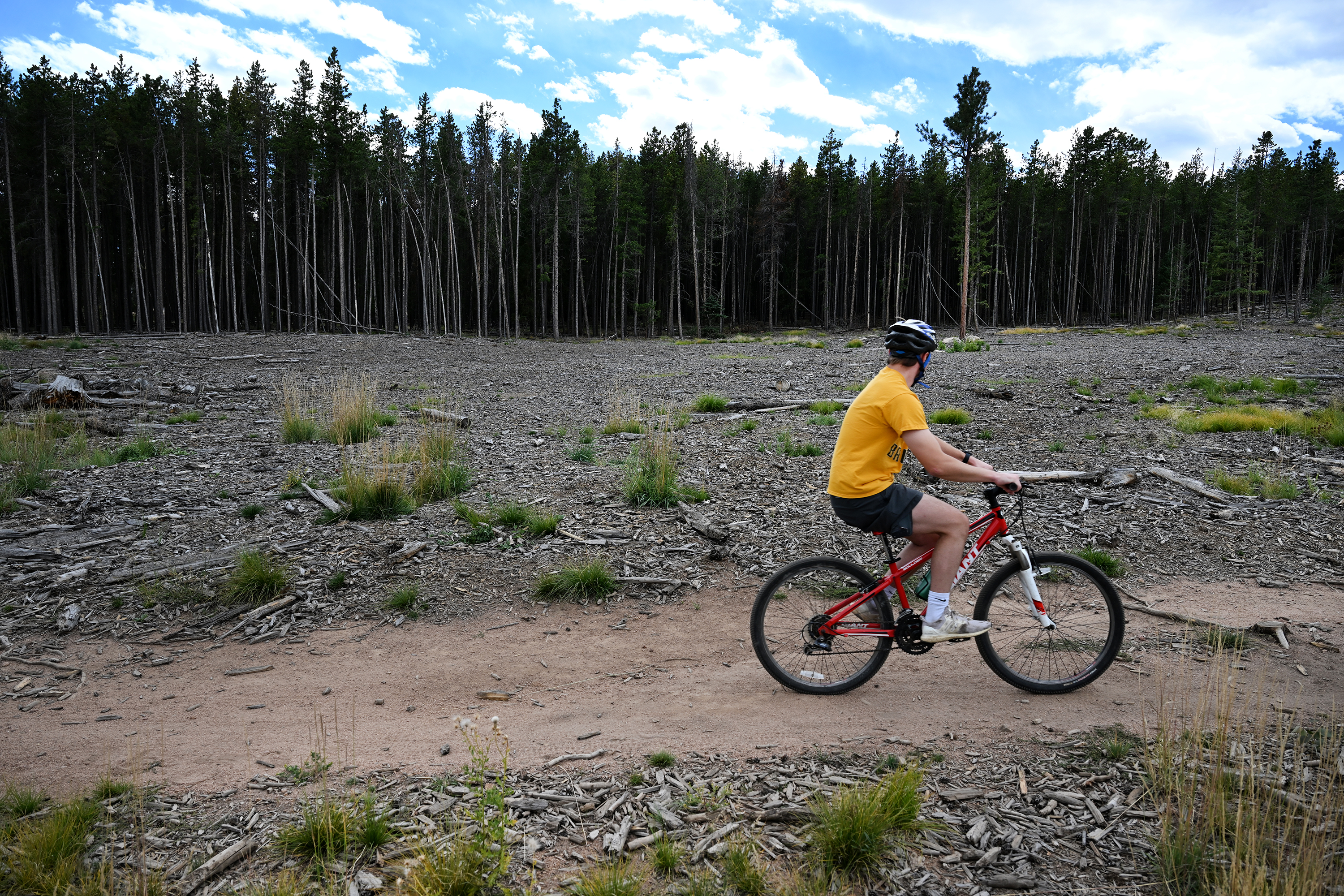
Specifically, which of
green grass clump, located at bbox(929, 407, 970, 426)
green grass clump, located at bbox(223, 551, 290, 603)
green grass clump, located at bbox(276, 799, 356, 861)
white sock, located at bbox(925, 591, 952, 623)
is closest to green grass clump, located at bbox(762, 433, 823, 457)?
green grass clump, located at bbox(929, 407, 970, 426)

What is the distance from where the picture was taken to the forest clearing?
3.24 meters

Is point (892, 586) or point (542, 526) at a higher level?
point (892, 586)

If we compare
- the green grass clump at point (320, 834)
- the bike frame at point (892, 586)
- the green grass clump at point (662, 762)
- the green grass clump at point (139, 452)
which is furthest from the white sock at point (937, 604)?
the green grass clump at point (139, 452)

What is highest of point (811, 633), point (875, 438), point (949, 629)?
point (875, 438)

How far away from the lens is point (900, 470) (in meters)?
4.43

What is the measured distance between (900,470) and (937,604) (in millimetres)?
944

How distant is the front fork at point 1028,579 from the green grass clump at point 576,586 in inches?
146

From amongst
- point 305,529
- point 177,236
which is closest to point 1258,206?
point 305,529

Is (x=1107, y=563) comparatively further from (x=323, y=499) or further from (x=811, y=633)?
(x=323, y=499)

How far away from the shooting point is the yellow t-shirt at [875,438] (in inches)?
169

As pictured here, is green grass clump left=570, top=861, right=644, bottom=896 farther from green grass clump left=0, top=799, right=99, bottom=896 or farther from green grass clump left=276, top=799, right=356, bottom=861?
green grass clump left=0, top=799, right=99, bottom=896

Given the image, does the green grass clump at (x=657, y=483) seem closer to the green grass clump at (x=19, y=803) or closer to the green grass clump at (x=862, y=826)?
the green grass clump at (x=862, y=826)

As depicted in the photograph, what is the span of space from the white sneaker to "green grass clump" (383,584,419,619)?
458cm

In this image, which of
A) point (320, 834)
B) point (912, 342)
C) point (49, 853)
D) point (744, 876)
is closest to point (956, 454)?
point (912, 342)
